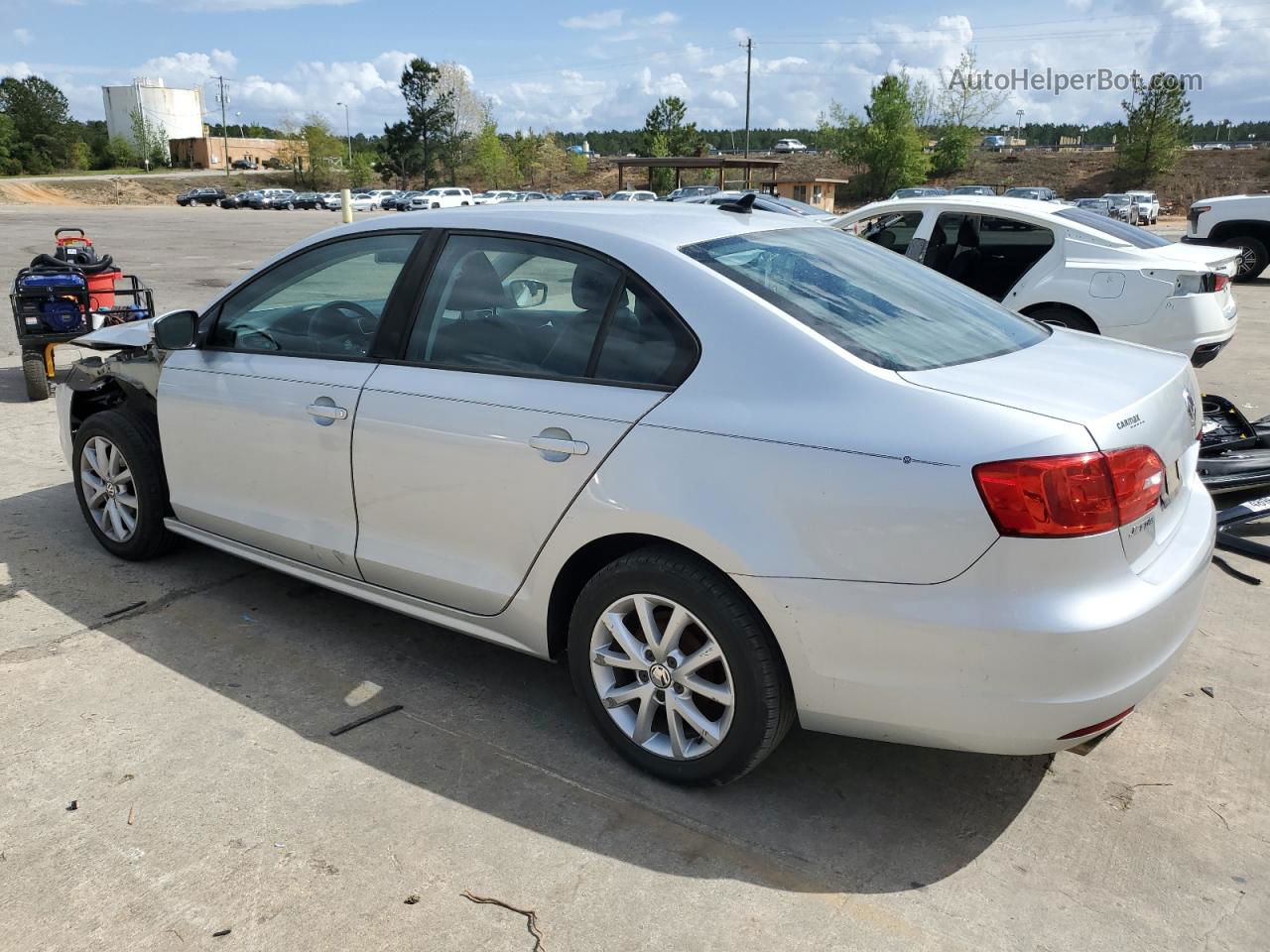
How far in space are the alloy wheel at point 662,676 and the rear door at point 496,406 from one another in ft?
1.24

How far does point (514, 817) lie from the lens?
286 cm

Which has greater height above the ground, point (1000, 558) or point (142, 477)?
point (1000, 558)

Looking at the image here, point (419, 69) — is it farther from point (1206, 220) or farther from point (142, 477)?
point (142, 477)

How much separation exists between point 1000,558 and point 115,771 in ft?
8.66

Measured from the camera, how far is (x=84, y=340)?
4824mm

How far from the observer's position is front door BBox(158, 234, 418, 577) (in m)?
3.58

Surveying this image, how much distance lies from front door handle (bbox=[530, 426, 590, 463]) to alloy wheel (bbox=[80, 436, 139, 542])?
247 cm

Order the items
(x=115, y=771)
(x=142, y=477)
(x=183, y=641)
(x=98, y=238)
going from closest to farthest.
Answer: (x=115, y=771)
(x=183, y=641)
(x=142, y=477)
(x=98, y=238)

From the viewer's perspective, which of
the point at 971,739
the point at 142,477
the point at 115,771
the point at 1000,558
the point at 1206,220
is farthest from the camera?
the point at 1206,220

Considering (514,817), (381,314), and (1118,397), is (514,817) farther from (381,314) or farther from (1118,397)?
(1118,397)

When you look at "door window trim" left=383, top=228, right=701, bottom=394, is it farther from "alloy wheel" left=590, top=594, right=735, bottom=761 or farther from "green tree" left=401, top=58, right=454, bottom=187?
"green tree" left=401, top=58, right=454, bottom=187

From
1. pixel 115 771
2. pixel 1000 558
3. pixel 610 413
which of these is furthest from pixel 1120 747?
pixel 115 771

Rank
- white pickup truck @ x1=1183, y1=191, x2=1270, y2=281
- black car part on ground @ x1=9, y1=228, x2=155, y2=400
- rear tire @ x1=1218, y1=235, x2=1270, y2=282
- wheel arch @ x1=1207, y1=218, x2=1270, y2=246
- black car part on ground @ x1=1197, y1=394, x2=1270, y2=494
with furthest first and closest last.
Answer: rear tire @ x1=1218, y1=235, x2=1270, y2=282, wheel arch @ x1=1207, y1=218, x2=1270, y2=246, white pickup truck @ x1=1183, y1=191, x2=1270, y2=281, black car part on ground @ x1=9, y1=228, x2=155, y2=400, black car part on ground @ x1=1197, y1=394, x2=1270, y2=494

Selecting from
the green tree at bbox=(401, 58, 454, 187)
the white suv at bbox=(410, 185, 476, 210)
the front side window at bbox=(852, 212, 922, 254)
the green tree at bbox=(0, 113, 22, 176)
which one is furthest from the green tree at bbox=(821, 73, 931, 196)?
the green tree at bbox=(0, 113, 22, 176)
